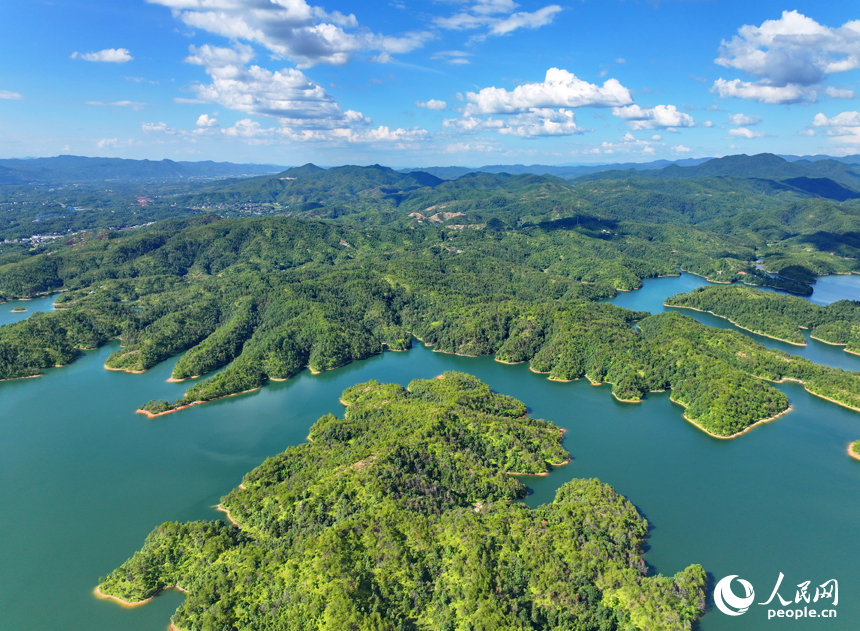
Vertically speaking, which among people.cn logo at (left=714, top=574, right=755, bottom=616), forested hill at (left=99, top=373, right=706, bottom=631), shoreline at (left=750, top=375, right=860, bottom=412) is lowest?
people.cn logo at (left=714, top=574, right=755, bottom=616)

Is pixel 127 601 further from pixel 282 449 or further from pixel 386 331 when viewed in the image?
pixel 386 331

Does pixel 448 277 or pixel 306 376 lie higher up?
pixel 448 277

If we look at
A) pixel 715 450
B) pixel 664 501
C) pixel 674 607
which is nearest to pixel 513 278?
pixel 715 450

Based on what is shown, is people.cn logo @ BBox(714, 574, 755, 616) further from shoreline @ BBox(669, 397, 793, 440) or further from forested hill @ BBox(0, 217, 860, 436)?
forested hill @ BBox(0, 217, 860, 436)

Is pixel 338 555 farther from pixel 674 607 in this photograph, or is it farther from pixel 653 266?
pixel 653 266

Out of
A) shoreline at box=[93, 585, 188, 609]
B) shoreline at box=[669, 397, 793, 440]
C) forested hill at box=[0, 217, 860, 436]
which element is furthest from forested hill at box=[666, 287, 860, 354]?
shoreline at box=[93, 585, 188, 609]

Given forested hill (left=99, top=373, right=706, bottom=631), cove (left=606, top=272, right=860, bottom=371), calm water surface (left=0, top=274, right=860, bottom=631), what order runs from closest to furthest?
forested hill (left=99, top=373, right=706, bottom=631), calm water surface (left=0, top=274, right=860, bottom=631), cove (left=606, top=272, right=860, bottom=371)
